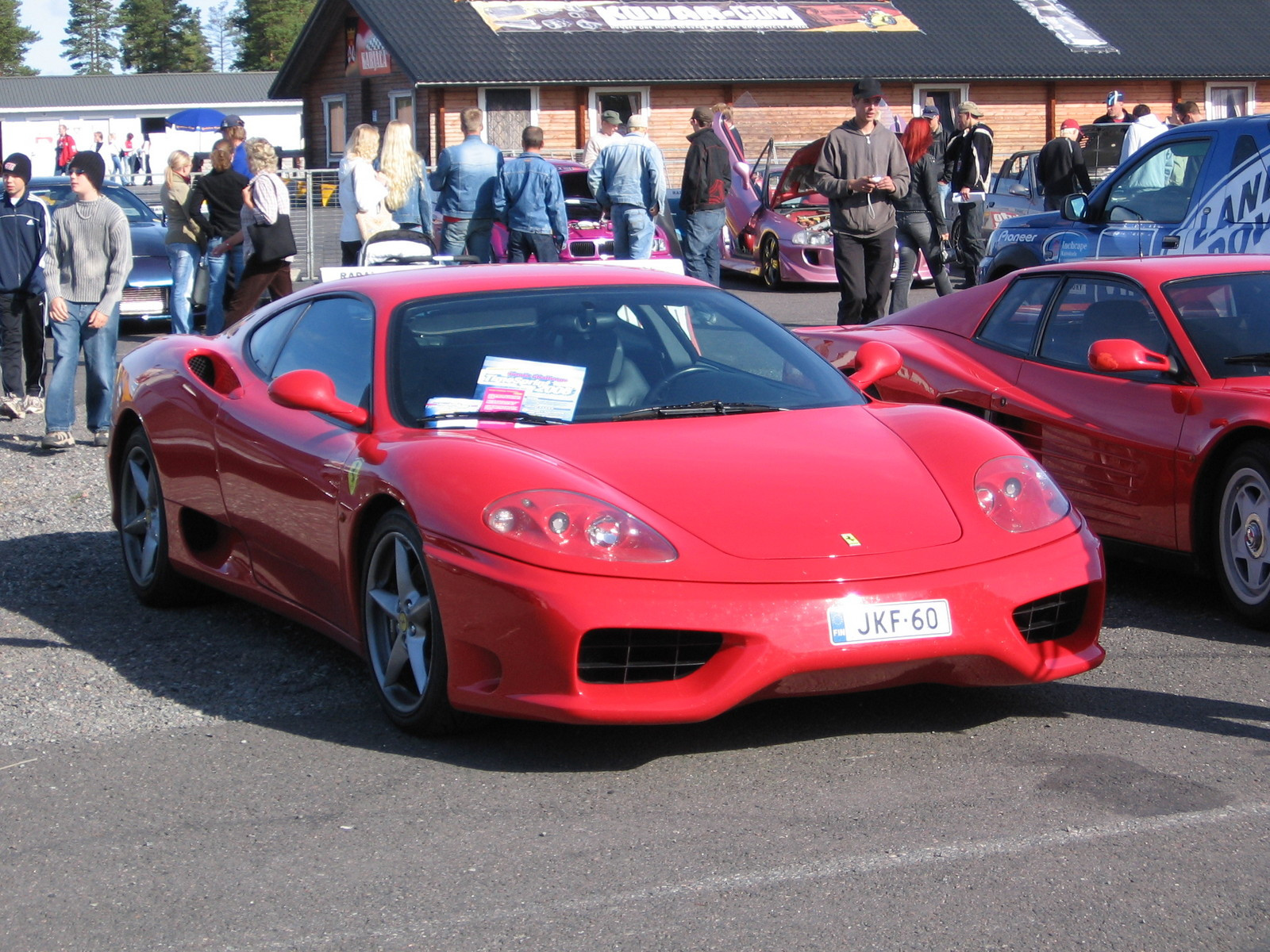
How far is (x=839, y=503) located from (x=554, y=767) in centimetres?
102

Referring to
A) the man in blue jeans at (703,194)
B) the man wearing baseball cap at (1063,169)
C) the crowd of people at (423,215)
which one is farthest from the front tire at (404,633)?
the man wearing baseball cap at (1063,169)

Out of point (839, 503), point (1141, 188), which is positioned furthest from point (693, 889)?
point (1141, 188)

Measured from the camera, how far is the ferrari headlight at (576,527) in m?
4.08

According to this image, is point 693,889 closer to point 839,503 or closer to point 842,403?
point 839,503

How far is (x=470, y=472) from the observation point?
4.34 metres

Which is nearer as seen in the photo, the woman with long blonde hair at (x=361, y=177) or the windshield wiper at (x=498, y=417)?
the windshield wiper at (x=498, y=417)

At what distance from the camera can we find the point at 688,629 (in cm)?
396

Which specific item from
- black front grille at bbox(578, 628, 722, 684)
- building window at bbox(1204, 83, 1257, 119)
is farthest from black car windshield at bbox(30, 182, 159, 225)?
building window at bbox(1204, 83, 1257, 119)

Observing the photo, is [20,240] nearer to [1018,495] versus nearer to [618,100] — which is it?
[1018,495]

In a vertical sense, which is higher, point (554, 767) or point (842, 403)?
point (842, 403)

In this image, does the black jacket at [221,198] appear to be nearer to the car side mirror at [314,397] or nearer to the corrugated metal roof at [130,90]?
the car side mirror at [314,397]

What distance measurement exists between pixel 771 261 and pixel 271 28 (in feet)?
327

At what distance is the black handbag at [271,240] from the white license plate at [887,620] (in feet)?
27.4

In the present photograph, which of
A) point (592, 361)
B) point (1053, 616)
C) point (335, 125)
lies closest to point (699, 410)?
point (592, 361)
